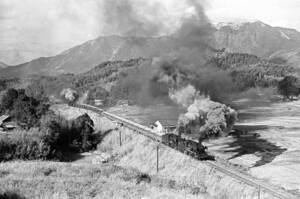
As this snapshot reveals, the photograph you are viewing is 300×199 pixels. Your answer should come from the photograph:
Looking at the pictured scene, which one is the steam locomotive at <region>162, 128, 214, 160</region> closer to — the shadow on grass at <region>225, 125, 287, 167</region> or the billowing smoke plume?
the billowing smoke plume

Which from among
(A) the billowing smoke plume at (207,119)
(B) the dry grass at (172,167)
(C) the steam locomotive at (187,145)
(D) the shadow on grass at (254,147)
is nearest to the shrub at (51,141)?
(B) the dry grass at (172,167)

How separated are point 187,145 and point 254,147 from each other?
27.9 m

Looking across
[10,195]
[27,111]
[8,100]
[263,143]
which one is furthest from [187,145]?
[8,100]

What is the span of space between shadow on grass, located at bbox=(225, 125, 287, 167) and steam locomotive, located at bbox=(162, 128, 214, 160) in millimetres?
13013

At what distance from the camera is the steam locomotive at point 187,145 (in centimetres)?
6588

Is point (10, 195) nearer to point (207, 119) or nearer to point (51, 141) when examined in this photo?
point (207, 119)

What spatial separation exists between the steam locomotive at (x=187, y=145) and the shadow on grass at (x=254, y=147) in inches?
512

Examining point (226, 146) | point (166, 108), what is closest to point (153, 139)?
point (226, 146)

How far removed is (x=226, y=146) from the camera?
90250mm

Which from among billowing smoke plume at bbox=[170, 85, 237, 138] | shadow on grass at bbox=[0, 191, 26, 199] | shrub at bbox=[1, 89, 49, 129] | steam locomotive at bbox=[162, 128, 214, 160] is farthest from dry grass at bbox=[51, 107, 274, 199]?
shrub at bbox=[1, 89, 49, 129]

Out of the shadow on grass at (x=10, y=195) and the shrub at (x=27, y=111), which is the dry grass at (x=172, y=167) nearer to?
the shadow on grass at (x=10, y=195)

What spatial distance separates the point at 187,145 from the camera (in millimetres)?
68438

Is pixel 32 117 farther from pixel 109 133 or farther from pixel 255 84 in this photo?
pixel 255 84

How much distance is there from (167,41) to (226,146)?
51680mm
